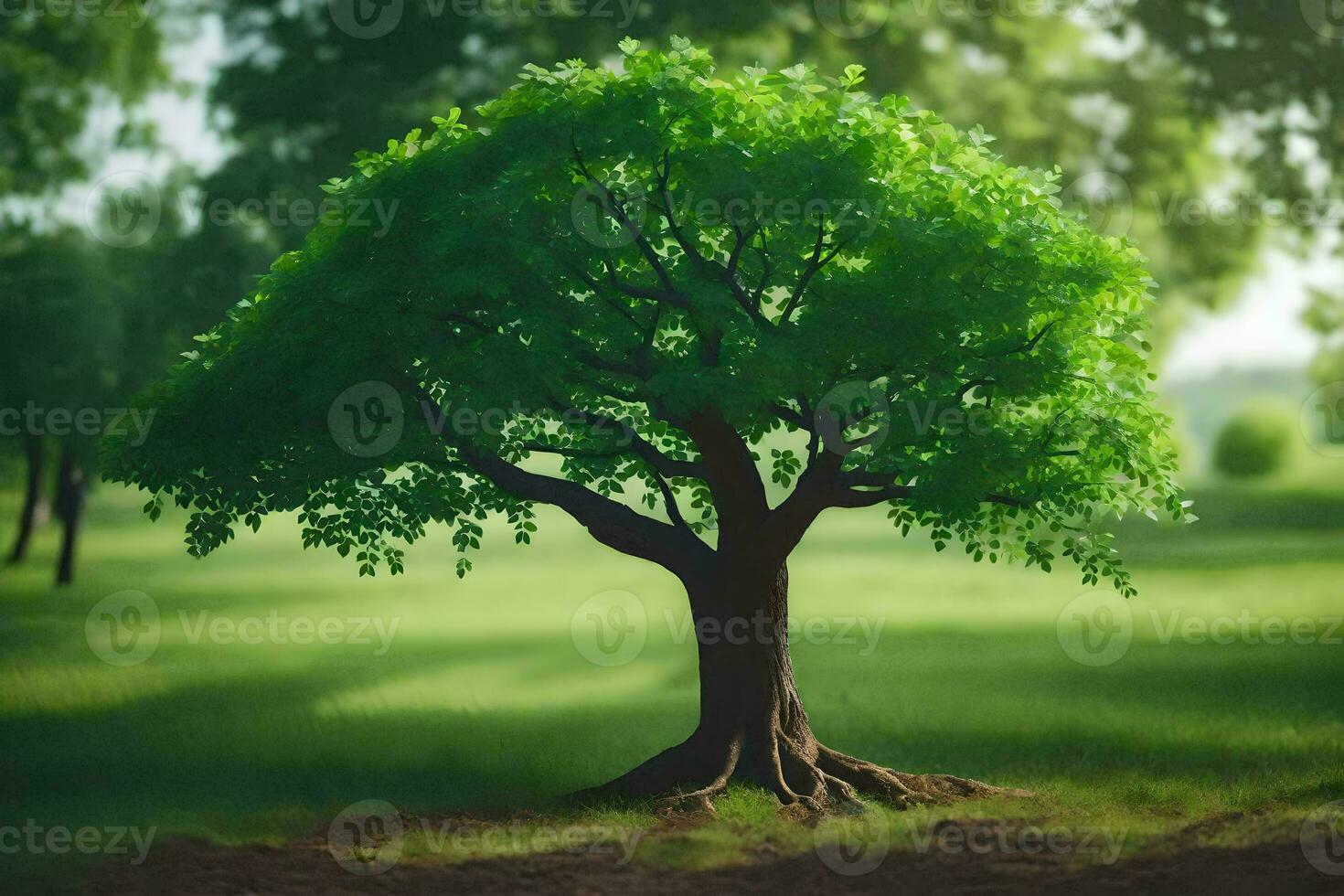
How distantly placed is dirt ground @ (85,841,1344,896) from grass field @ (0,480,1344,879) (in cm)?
41

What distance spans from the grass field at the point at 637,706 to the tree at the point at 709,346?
7.12ft

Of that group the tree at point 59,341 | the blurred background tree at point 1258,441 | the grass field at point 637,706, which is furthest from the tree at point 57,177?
the blurred background tree at point 1258,441

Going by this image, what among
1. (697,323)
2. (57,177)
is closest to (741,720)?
(697,323)

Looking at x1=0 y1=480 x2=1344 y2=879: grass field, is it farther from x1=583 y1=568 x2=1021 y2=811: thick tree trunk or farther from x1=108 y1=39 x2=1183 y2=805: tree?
x1=108 y1=39 x2=1183 y2=805: tree

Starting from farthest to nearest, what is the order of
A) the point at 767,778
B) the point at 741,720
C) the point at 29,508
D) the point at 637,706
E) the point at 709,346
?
the point at 29,508 < the point at 637,706 < the point at 741,720 < the point at 767,778 < the point at 709,346

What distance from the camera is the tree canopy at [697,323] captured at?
10.4 metres

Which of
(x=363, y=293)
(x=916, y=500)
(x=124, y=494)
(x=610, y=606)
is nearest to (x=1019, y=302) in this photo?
(x=916, y=500)

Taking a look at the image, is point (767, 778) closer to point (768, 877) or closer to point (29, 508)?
point (768, 877)

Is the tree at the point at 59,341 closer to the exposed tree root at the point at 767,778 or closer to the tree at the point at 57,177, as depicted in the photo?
the tree at the point at 57,177

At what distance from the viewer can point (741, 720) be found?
39.9 ft

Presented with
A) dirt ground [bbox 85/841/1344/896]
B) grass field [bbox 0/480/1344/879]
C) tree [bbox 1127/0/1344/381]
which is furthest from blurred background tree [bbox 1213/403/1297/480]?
dirt ground [bbox 85/841/1344/896]

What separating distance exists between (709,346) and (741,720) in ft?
11.8

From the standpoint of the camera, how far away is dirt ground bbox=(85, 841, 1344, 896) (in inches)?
362

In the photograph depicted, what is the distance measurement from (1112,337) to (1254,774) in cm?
495
